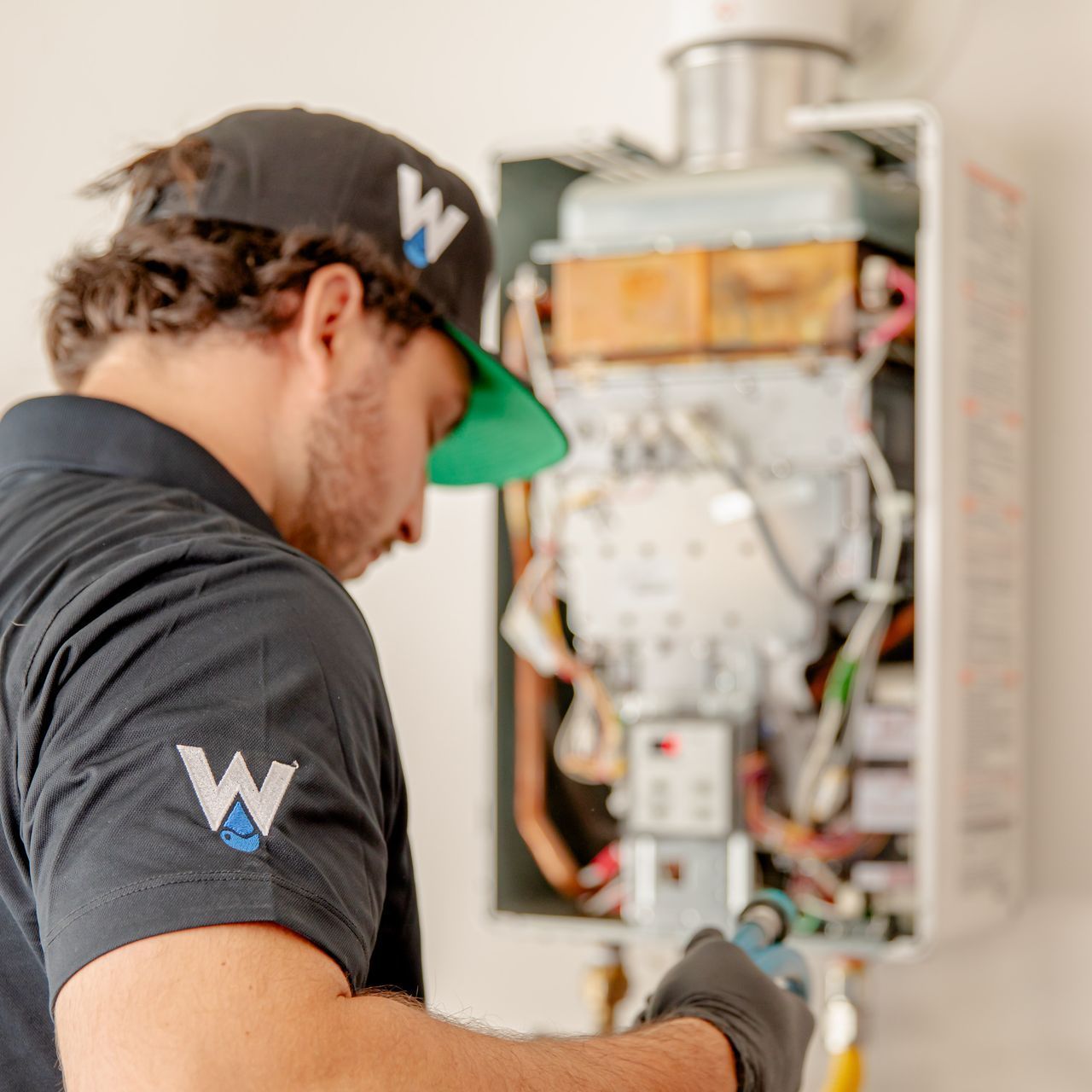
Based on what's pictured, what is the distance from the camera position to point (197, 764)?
0.77 metres

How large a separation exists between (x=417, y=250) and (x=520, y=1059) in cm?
69

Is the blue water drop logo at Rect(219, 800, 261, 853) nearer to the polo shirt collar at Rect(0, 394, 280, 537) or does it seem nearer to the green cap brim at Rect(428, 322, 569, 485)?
the polo shirt collar at Rect(0, 394, 280, 537)

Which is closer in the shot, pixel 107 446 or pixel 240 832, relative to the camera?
pixel 240 832

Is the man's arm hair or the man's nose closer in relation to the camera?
the man's arm hair

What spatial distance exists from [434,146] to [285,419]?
1467mm

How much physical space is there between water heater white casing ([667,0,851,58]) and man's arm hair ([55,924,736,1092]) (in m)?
A: 1.50

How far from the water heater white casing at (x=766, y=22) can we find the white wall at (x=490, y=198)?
25cm

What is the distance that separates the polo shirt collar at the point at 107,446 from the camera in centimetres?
108

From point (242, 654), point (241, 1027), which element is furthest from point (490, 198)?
point (241, 1027)

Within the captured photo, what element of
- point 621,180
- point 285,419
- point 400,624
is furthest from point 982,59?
point 285,419

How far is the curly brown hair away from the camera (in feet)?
3.92

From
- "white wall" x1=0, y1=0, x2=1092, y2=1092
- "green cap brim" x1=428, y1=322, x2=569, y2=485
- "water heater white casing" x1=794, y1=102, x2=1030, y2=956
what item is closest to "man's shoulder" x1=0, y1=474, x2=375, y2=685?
"green cap brim" x1=428, y1=322, x2=569, y2=485

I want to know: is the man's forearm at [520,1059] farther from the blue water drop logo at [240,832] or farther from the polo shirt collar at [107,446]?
the polo shirt collar at [107,446]

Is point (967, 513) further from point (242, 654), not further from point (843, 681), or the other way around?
point (242, 654)
